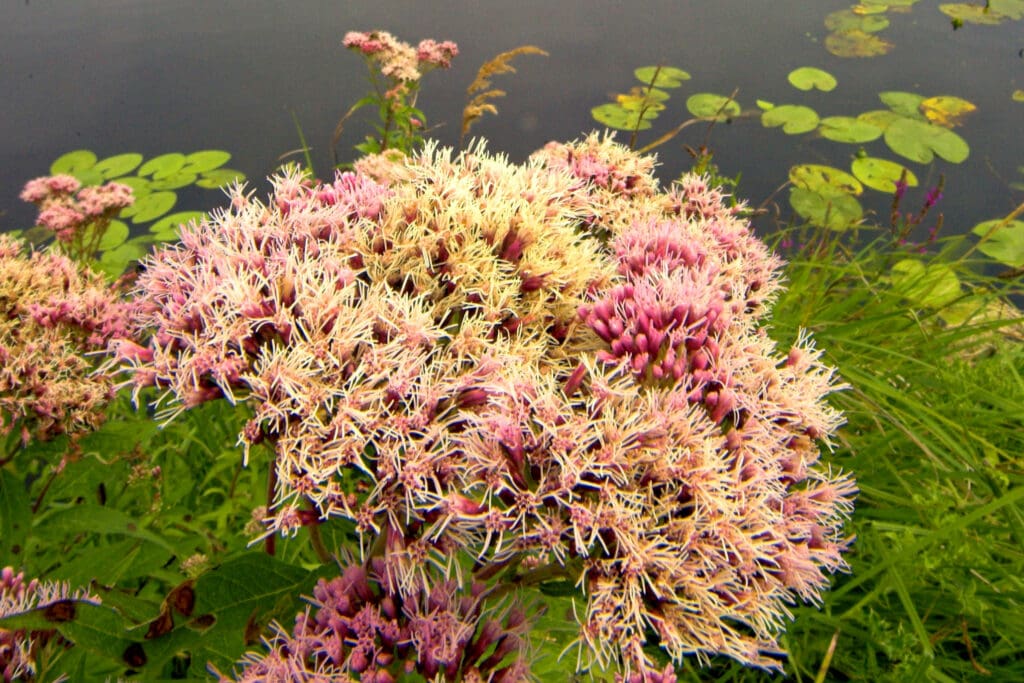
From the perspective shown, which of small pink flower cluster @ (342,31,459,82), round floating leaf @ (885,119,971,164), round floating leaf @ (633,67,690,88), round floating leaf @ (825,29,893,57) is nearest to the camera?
small pink flower cluster @ (342,31,459,82)

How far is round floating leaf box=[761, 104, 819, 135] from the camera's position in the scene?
191 inches

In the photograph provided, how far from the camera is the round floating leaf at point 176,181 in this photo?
4.18 metres

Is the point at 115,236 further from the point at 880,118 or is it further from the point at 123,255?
the point at 880,118

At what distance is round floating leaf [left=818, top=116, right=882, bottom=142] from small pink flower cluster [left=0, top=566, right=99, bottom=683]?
5.07m

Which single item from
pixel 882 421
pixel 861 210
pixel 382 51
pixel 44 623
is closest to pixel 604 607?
pixel 44 623

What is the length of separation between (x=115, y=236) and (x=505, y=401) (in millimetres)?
3879

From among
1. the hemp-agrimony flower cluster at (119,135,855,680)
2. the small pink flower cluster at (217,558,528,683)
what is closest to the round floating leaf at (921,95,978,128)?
the hemp-agrimony flower cluster at (119,135,855,680)

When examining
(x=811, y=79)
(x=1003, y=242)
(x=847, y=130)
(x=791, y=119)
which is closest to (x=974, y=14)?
(x=811, y=79)

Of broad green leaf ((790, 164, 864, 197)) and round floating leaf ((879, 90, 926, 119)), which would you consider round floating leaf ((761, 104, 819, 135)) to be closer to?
broad green leaf ((790, 164, 864, 197))

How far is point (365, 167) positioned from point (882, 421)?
6.34 ft

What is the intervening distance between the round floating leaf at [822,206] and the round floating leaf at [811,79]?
4.74 feet

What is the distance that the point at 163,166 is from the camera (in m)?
4.31

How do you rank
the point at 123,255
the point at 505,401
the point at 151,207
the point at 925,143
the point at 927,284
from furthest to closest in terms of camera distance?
the point at 925,143 → the point at 151,207 → the point at 123,255 → the point at 927,284 → the point at 505,401

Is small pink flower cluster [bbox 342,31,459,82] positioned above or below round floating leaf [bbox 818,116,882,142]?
Result: above
